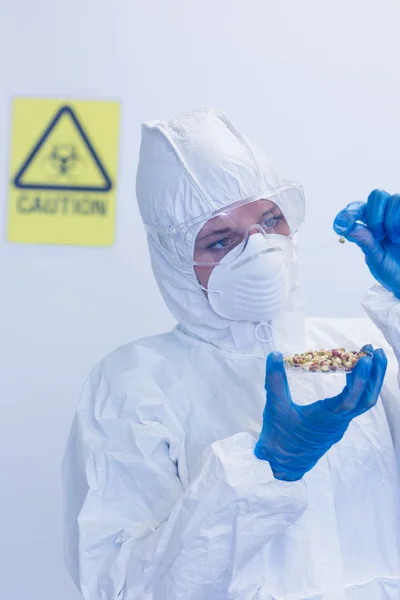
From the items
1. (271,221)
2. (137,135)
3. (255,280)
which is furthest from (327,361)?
(137,135)

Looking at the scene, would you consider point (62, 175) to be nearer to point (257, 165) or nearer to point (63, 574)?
point (257, 165)

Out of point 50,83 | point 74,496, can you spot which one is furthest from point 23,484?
point 50,83

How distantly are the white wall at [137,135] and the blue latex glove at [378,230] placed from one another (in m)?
0.97

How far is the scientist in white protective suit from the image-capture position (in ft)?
4.05

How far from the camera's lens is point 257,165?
1525 millimetres

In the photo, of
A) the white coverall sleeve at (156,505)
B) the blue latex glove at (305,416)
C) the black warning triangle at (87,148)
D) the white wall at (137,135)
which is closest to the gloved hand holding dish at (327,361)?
the blue latex glove at (305,416)

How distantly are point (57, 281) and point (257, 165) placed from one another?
38.3 inches

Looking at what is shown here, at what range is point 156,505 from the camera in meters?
1.42

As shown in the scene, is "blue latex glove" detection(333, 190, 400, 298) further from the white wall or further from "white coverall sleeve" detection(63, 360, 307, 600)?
the white wall

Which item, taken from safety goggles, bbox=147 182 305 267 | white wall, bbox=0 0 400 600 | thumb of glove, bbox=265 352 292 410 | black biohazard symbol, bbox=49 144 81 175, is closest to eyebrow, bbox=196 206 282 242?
safety goggles, bbox=147 182 305 267

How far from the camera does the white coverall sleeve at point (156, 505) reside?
4.05 feet

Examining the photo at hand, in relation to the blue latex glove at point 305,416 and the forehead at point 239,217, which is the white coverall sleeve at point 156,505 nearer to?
the blue latex glove at point 305,416

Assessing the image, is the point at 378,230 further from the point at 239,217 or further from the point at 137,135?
the point at 137,135

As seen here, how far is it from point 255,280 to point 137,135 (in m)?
1.02
